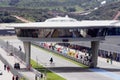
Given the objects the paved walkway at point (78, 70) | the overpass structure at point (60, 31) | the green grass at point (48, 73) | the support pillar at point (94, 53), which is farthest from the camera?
the support pillar at point (94, 53)

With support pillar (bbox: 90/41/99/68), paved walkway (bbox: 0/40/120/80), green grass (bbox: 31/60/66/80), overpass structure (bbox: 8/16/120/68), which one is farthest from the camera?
support pillar (bbox: 90/41/99/68)

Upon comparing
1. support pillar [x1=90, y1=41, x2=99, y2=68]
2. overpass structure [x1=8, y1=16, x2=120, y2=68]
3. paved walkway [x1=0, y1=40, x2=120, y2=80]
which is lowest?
paved walkway [x1=0, y1=40, x2=120, y2=80]

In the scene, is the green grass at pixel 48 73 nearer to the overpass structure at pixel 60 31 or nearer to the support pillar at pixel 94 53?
the overpass structure at pixel 60 31

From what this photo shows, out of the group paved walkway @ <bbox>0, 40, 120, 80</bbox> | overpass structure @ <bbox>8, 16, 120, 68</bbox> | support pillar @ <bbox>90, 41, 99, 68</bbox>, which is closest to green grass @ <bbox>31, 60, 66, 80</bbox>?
paved walkway @ <bbox>0, 40, 120, 80</bbox>

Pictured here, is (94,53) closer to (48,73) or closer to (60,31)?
(60,31)

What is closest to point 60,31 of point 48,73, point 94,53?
point 48,73

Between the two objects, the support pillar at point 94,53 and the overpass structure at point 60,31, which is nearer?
the overpass structure at point 60,31

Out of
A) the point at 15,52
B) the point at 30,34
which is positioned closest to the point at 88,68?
the point at 30,34

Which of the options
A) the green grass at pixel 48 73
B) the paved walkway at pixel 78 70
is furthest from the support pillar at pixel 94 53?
the green grass at pixel 48 73

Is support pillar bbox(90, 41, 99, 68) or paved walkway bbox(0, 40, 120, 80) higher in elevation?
support pillar bbox(90, 41, 99, 68)

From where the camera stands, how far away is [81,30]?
69312 mm

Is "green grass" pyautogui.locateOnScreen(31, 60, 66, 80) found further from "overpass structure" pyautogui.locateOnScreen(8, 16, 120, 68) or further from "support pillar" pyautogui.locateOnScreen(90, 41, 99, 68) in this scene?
"support pillar" pyautogui.locateOnScreen(90, 41, 99, 68)

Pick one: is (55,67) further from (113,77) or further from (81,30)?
(113,77)

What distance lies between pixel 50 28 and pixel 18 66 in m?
6.33
